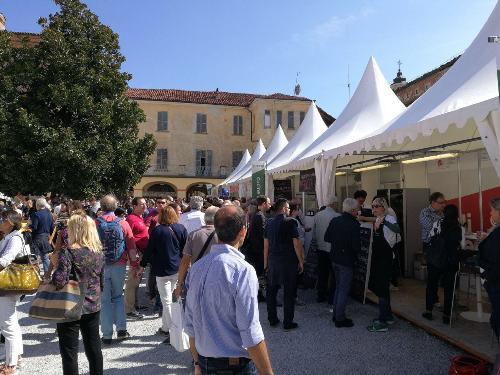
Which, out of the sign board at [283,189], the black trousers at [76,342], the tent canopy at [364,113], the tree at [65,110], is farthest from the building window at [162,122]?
the black trousers at [76,342]

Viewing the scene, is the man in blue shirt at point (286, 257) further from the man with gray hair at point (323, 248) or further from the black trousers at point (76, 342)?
the black trousers at point (76, 342)

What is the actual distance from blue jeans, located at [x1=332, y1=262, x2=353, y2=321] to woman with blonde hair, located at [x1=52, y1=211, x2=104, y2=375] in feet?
10.2

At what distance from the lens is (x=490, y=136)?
3.77 metres

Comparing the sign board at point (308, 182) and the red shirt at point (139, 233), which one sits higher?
the sign board at point (308, 182)

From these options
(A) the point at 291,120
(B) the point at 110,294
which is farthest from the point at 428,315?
(A) the point at 291,120

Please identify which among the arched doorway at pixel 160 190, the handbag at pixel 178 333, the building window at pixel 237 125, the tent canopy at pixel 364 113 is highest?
the building window at pixel 237 125

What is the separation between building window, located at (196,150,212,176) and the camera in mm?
36125

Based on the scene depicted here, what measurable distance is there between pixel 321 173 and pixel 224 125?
96.5 feet

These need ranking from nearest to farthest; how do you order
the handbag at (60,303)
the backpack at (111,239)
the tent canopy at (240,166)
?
the handbag at (60,303)
the backpack at (111,239)
the tent canopy at (240,166)

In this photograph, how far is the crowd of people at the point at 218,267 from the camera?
2.04 m

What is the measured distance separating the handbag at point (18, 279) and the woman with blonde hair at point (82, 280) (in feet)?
2.95

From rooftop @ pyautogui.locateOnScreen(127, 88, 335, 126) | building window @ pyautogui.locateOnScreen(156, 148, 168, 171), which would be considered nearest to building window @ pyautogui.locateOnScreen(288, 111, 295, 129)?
rooftop @ pyautogui.locateOnScreen(127, 88, 335, 126)

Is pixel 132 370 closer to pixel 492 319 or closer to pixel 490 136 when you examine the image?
pixel 492 319

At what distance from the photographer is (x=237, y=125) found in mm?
37188
